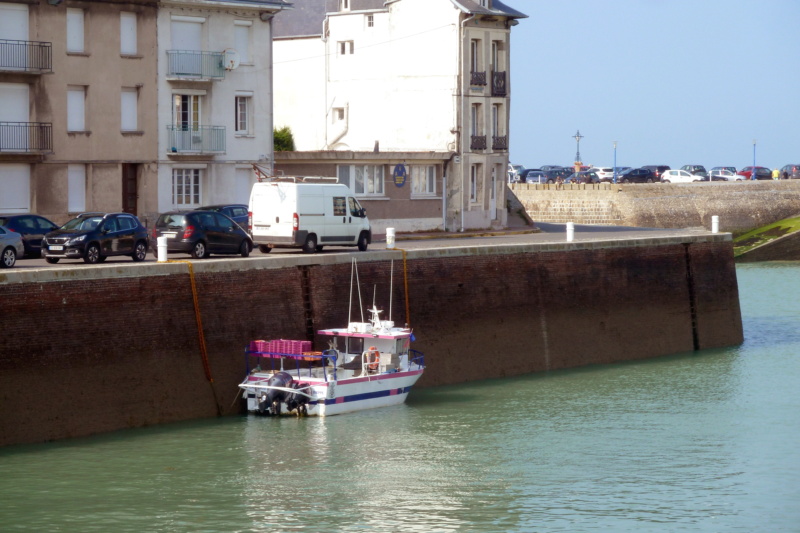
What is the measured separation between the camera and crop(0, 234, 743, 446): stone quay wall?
90.2 feet

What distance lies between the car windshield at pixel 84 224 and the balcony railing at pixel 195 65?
587 inches

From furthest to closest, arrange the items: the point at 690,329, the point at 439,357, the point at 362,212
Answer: the point at 690,329 → the point at 362,212 → the point at 439,357

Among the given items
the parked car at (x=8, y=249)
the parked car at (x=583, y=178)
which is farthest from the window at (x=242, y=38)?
the parked car at (x=583, y=178)

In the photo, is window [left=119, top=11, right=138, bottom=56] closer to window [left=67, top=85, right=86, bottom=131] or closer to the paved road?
window [left=67, top=85, right=86, bottom=131]

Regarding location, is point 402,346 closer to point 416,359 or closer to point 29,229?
point 416,359

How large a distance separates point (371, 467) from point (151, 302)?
6.88 metres

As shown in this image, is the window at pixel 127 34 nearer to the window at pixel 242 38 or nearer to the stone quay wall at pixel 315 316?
the window at pixel 242 38

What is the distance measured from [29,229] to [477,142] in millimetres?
26973

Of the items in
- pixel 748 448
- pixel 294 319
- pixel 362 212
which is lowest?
pixel 748 448

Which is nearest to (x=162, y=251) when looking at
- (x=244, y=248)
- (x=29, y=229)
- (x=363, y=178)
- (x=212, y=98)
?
(x=244, y=248)

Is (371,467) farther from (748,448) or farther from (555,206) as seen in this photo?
(555,206)

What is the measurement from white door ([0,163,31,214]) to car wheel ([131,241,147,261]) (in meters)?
11.0

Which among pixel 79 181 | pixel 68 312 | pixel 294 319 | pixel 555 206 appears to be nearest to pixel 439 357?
pixel 294 319

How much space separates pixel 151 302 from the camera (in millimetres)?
29750
